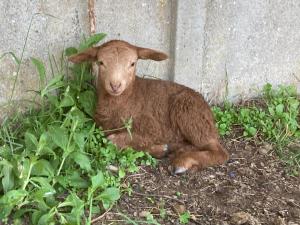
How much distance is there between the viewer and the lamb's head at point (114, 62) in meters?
4.11

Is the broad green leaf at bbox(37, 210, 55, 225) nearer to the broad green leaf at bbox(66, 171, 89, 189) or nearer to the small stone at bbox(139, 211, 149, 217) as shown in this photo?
the broad green leaf at bbox(66, 171, 89, 189)

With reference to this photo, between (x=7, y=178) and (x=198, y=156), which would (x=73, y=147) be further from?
(x=198, y=156)

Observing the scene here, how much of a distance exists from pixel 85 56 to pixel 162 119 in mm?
782

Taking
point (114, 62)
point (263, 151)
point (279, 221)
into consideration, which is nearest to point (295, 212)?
point (279, 221)

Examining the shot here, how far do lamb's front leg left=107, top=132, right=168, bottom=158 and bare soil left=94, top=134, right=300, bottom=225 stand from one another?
9 centimetres

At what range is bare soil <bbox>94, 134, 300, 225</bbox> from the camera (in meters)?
3.85

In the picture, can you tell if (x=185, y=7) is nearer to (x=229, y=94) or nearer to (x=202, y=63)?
(x=202, y=63)

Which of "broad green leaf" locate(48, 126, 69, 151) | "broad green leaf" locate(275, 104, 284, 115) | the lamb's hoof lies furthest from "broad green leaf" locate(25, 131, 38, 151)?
"broad green leaf" locate(275, 104, 284, 115)

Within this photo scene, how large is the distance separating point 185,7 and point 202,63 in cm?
56

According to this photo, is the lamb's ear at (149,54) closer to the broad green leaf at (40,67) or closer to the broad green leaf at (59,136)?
the broad green leaf at (40,67)

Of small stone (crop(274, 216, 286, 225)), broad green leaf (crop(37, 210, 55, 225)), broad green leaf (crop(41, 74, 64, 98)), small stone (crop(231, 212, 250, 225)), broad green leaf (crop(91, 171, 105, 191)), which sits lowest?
small stone (crop(274, 216, 286, 225))

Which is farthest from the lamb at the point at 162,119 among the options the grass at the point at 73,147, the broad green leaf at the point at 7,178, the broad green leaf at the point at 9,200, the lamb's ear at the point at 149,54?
the broad green leaf at the point at 9,200

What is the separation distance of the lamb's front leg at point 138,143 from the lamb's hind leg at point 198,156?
0.11 metres

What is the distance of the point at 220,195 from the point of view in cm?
413
